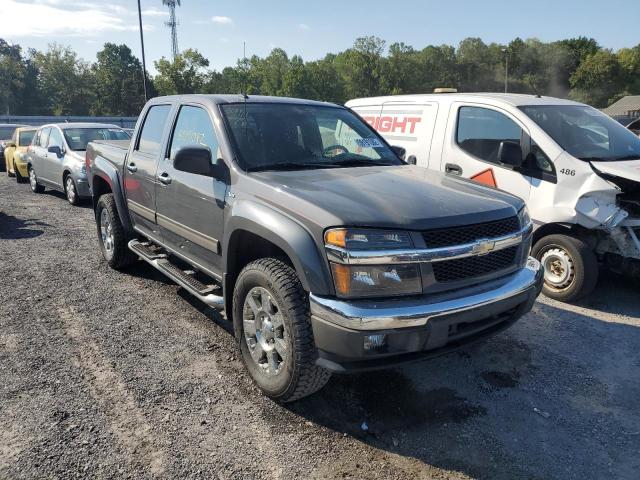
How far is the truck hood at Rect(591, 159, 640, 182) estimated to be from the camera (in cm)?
461

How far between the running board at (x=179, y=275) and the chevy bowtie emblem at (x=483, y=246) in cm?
181

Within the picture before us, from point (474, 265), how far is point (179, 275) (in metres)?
2.49

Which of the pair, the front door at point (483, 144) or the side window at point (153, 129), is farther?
the front door at point (483, 144)

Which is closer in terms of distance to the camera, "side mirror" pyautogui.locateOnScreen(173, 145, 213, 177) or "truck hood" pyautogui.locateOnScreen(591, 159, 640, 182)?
"side mirror" pyautogui.locateOnScreen(173, 145, 213, 177)

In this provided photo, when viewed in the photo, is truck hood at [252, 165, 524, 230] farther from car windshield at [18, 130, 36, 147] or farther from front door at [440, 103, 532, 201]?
car windshield at [18, 130, 36, 147]

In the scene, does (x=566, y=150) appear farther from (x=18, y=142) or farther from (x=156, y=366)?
(x=18, y=142)

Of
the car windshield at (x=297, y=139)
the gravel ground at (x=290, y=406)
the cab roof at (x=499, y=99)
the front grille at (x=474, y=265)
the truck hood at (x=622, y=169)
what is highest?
the cab roof at (x=499, y=99)

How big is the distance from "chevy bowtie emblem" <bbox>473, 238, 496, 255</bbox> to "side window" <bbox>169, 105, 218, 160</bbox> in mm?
Result: 1979

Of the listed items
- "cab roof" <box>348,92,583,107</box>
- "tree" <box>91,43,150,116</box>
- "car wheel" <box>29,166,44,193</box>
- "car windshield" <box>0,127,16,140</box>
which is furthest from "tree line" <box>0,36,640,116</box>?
"cab roof" <box>348,92,583,107</box>

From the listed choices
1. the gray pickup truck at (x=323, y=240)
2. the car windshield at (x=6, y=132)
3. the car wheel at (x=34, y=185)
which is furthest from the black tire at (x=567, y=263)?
the car windshield at (x=6, y=132)

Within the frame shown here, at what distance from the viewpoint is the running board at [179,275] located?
3.69 meters

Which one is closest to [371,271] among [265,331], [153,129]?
[265,331]

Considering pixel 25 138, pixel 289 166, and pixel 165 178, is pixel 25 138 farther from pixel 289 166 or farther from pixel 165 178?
pixel 289 166

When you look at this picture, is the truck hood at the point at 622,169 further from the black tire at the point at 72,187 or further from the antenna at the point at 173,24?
the antenna at the point at 173,24
